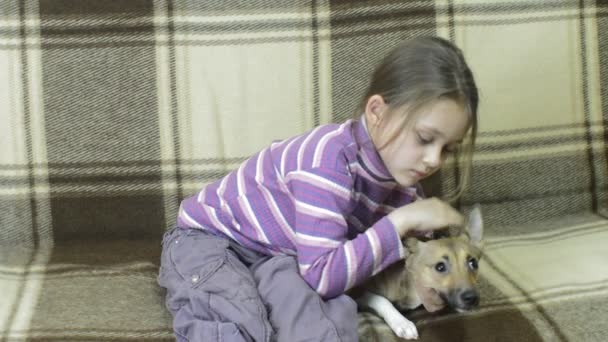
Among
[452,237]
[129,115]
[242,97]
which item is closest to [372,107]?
[452,237]

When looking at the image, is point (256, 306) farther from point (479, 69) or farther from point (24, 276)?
point (479, 69)

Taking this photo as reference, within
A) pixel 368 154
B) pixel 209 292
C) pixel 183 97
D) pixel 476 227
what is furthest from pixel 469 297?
pixel 183 97

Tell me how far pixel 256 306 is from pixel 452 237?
38cm

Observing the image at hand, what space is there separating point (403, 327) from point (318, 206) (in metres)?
0.24

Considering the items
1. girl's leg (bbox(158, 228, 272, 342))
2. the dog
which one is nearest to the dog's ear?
the dog

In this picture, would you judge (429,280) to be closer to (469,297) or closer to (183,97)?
(469,297)

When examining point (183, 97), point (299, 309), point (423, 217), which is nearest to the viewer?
point (299, 309)

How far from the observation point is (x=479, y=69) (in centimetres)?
171

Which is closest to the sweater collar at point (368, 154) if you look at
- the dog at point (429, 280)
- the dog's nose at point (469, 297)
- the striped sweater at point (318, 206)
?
the striped sweater at point (318, 206)

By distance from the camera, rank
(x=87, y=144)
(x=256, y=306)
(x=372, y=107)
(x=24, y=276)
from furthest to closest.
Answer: (x=87, y=144) < (x=24, y=276) < (x=372, y=107) < (x=256, y=306)

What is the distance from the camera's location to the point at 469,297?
4.18 ft

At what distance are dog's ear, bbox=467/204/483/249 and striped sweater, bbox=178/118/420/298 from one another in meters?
0.13

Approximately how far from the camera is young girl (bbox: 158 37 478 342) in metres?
1.26

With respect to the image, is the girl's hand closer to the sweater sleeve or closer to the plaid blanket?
the sweater sleeve
